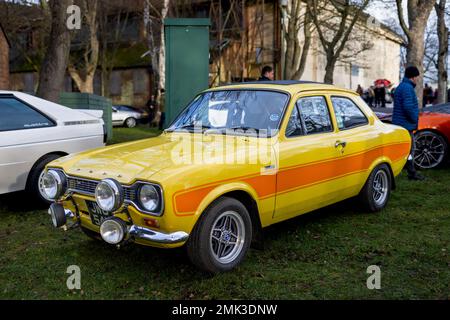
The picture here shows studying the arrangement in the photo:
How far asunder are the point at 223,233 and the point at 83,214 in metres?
1.25

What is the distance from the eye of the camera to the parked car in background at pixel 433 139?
8352 mm

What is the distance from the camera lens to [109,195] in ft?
11.6

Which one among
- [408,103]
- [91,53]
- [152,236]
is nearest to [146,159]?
[152,236]

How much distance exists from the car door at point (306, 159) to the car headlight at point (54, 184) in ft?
6.37

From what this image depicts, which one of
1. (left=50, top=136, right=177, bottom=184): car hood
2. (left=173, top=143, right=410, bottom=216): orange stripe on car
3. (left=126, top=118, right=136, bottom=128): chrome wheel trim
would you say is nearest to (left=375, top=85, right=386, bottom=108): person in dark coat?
(left=126, top=118, right=136, bottom=128): chrome wheel trim

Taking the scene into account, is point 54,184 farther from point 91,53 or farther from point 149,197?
point 91,53

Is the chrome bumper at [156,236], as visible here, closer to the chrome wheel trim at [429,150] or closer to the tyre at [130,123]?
the chrome wheel trim at [429,150]

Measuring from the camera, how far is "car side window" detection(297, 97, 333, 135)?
471 cm

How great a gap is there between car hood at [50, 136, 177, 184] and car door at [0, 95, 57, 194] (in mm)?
1549

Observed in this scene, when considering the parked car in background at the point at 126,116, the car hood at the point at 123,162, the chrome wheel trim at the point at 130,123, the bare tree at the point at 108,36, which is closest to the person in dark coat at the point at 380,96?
the parked car in background at the point at 126,116

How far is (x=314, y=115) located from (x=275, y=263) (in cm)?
168

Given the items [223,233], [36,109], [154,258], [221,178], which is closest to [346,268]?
[223,233]

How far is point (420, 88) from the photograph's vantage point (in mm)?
14219
